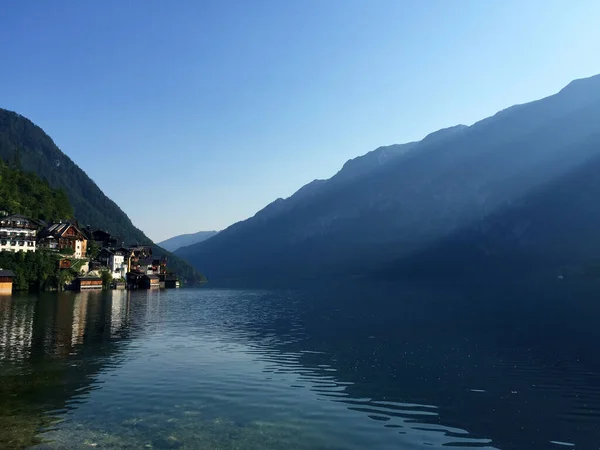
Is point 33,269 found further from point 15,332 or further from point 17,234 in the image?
point 15,332

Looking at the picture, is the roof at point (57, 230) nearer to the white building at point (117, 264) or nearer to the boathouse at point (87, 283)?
the boathouse at point (87, 283)

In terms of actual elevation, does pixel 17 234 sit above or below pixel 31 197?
below

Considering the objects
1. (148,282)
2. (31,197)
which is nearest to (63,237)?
(148,282)

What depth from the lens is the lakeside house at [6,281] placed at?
108188 mm

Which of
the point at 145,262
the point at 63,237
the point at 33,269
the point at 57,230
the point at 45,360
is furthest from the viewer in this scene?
the point at 145,262

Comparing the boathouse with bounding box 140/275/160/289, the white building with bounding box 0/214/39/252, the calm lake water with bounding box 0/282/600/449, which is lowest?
the calm lake water with bounding box 0/282/600/449

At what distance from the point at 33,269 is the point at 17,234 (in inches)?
537

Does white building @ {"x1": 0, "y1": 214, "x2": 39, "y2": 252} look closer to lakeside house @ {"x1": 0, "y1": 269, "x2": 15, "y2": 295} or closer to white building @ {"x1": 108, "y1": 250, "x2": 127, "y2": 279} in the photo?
lakeside house @ {"x1": 0, "y1": 269, "x2": 15, "y2": 295}

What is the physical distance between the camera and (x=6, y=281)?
359ft

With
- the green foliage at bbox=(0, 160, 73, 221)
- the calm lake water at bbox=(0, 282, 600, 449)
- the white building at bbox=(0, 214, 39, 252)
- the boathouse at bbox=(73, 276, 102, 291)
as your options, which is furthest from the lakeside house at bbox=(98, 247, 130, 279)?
the calm lake water at bbox=(0, 282, 600, 449)

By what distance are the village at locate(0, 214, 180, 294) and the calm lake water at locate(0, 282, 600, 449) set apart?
85032mm

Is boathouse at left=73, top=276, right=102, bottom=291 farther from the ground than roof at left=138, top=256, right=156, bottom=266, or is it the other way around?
roof at left=138, top=256, right=156, bottom=266

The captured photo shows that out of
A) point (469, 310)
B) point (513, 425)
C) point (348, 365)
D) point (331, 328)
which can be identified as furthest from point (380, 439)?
point (469, 310)

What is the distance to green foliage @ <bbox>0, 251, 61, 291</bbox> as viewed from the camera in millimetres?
121438
